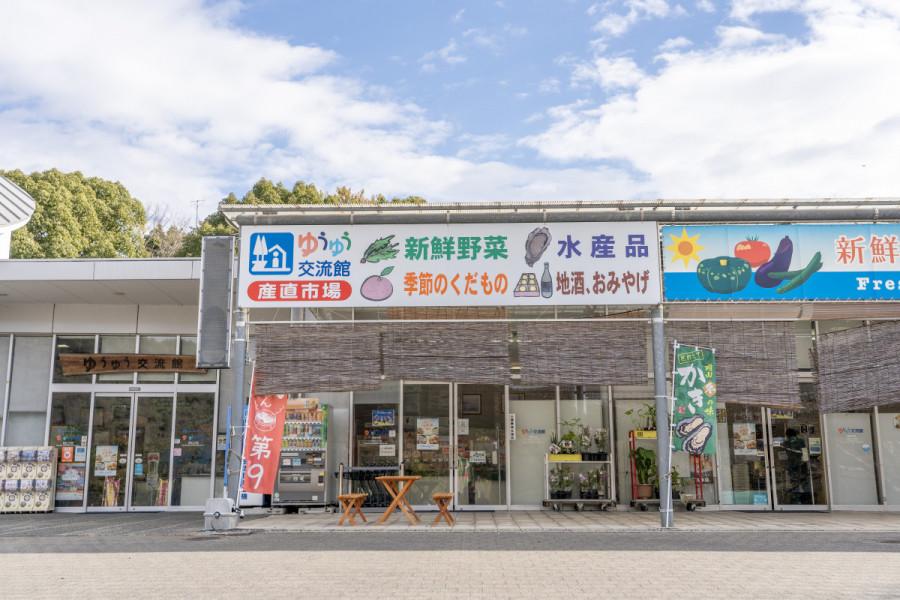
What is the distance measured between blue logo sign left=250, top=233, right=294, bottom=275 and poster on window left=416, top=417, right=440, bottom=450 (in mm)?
3925

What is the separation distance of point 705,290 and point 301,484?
23.3ft

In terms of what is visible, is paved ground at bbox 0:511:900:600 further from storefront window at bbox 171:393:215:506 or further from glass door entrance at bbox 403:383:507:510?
storefront window at bbox 171:393:215:506

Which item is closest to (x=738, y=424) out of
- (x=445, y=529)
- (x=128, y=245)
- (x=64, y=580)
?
(x=445, y=529)

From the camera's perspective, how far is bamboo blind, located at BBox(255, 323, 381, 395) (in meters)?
11.1

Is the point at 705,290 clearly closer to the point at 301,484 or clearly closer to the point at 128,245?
the point at 301,484

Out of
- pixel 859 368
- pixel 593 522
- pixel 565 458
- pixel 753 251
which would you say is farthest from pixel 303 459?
pixel 859 368

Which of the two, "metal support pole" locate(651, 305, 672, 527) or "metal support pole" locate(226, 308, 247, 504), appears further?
"metal support pole" locate(226, 308, 247, 504)

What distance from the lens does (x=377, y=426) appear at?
43.4 feet

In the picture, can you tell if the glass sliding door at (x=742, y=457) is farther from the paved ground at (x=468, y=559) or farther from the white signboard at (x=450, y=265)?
the white signboard at (x=450, y=265)

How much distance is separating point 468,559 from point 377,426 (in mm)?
5836

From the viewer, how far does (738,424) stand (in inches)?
521

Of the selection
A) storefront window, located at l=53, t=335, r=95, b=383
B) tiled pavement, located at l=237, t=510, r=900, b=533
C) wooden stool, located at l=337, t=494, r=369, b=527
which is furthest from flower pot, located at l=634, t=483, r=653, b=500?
storefront window, located at l=53, t=335, r=95, b=383

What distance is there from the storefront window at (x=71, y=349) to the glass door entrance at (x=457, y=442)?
603 centimetres

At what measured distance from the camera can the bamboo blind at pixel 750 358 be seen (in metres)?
10.7
